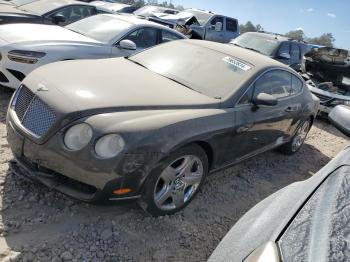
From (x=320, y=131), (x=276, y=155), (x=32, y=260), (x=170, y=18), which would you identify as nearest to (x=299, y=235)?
(x=32, y=260)

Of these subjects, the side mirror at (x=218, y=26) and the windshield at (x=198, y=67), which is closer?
the windshield at (x=198, y=67)

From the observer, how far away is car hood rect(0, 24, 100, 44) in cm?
553

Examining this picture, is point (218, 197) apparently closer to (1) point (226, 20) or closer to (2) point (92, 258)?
(2) point (92, 258)

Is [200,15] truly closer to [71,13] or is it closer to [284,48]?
[284,48]

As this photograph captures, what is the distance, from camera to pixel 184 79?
13.7ft

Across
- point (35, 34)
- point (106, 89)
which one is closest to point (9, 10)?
point (35, 34)

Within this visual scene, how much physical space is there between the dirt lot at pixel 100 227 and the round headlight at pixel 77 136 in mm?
626

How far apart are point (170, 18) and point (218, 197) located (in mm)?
10187

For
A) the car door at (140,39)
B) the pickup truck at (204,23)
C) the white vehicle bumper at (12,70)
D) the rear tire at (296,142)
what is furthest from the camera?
the pickup truck at (204,23)

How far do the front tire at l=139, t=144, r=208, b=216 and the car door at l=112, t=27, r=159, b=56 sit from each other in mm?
3441

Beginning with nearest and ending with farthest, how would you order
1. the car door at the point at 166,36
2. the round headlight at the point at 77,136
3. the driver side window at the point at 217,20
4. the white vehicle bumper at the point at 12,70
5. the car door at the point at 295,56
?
the round headlight at the point at 77,136
the white vehicle bumper at the point at 12,70
the car door at the point at 166,36
the car door at the point at 295,56
the driver side window at the point at 217,20

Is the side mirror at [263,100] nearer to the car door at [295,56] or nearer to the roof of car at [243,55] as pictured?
the roof of car at [243,55]

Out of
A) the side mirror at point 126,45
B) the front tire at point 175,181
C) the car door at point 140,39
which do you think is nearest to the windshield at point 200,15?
the car door at point 140,39

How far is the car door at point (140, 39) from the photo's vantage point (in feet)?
21.2
